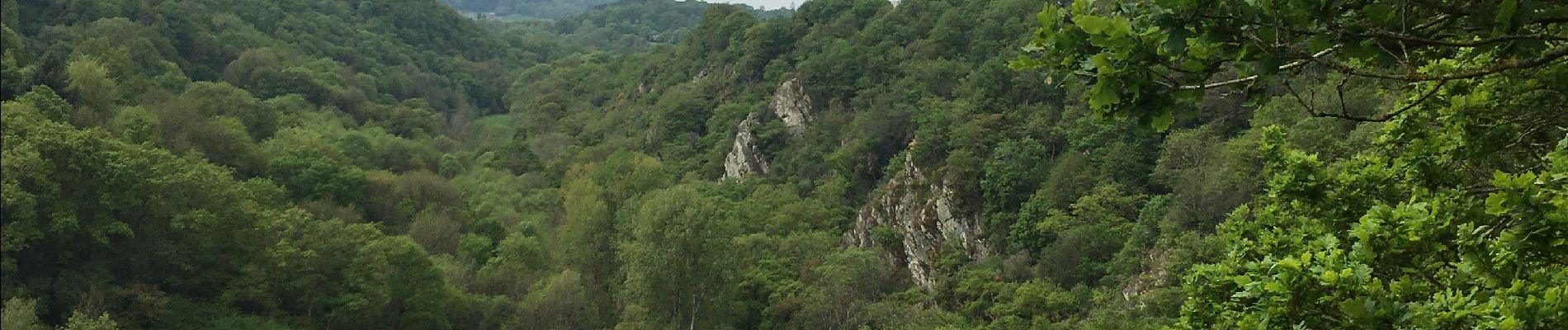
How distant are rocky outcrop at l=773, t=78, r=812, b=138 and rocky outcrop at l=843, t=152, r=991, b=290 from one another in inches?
527

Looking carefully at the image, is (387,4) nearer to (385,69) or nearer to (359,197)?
(385,69)

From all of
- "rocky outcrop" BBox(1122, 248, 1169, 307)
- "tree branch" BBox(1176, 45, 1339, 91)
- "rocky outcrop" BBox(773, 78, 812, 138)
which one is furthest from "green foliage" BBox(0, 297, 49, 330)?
"rocky outcrop" BBox(773, 78, 812, 138)

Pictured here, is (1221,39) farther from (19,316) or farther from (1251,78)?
(19,316)

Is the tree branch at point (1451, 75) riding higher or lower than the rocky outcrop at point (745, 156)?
higher

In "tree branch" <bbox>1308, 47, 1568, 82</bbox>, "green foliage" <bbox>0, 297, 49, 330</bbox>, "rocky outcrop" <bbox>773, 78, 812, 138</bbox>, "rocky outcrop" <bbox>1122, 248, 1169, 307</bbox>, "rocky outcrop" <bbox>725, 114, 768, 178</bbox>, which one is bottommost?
"rocky outcrop" <bbox>725, 114, 768, 178</bbox>

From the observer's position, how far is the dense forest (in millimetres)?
3920

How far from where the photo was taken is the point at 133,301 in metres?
23.6

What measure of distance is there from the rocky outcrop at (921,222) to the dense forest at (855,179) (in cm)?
12

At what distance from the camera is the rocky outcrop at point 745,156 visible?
5006 cm

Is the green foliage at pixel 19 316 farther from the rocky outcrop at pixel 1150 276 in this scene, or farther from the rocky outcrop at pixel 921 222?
the rocky outcrop at pixel 921 222

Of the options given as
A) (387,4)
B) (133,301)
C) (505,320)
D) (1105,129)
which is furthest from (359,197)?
(387,4)

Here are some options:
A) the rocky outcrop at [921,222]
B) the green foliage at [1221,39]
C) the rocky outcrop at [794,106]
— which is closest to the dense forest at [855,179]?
the green foliage at [1221,39]

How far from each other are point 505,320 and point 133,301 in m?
9.44

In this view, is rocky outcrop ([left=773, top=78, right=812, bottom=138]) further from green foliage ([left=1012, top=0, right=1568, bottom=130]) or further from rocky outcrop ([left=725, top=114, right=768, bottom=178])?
green foliage ([left=1012, top=0, right=1568, bottom=130])
